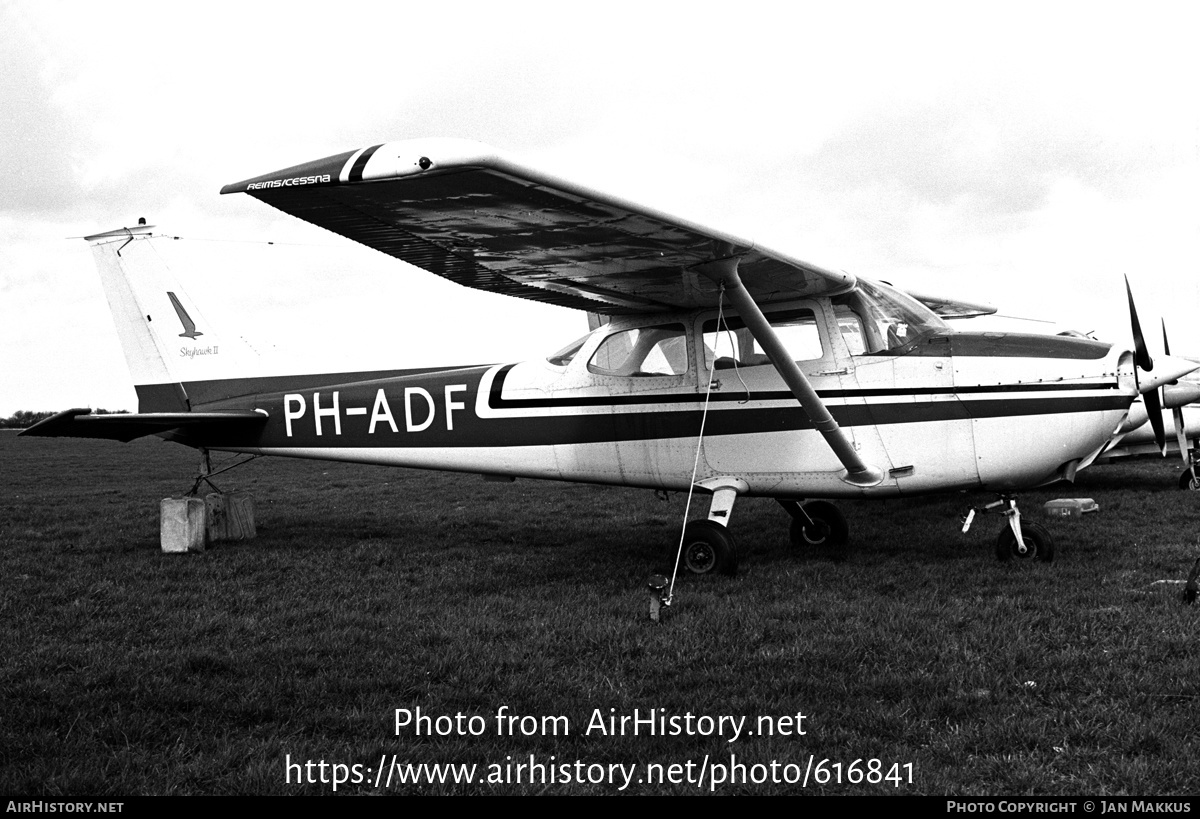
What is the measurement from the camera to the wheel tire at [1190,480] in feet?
40.0

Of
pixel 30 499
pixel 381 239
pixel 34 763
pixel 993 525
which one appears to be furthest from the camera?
pixel 30 499

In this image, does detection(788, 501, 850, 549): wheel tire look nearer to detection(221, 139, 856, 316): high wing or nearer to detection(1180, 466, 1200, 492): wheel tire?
detection(221, 139, 856, 316): high wing

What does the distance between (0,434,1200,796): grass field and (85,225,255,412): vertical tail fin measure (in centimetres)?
188

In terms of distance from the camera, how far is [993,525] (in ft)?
31.1

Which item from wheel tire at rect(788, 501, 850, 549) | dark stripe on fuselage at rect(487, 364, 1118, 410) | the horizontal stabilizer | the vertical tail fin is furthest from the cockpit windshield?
the vertical tail fin

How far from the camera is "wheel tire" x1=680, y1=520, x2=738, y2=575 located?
6887mm

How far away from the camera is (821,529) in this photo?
848 centimetres

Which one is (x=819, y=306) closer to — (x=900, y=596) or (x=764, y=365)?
(x=764, y=365)

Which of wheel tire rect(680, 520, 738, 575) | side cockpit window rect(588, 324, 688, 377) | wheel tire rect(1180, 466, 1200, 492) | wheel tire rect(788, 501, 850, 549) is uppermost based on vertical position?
side cockpit window rect(588, 324, 688, 377)

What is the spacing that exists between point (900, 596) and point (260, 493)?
11918mm

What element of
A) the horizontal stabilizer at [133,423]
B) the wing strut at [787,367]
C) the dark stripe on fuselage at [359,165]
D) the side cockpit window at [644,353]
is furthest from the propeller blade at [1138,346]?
the horizontal stabilizer at [133,423]

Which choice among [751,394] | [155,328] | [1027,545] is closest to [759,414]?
[751,394]

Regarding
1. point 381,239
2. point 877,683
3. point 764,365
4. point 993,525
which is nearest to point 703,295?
point 764,365
